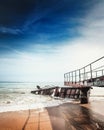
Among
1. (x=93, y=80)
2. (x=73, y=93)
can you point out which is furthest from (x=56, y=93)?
(x=93, y=80)

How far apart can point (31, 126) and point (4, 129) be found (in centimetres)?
110

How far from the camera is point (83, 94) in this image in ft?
42.8

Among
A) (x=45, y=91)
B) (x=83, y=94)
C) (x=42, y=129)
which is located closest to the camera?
(x=42, y=129)

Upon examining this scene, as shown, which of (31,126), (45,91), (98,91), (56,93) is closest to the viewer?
(31,126)

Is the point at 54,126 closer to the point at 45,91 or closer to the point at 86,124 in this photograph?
the point at 86,124

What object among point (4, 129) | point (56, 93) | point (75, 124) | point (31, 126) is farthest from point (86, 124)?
point (56, 93)

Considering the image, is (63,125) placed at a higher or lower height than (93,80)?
lower

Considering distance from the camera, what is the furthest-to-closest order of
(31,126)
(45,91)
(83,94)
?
(45,91) → (83,94) → (31,126)

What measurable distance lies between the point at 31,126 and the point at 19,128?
1.58 feet

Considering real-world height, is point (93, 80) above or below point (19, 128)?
above

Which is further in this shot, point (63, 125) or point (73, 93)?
point (73, 93)

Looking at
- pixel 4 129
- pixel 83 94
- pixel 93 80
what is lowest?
pixel 4 129

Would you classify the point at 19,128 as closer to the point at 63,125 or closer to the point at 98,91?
the point at 63,125

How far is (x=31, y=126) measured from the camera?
622 centimetres
